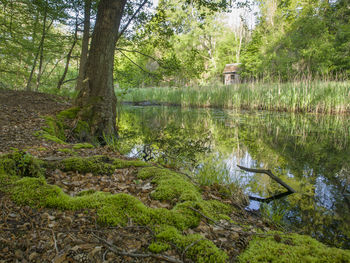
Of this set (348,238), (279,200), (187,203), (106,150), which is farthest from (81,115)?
(348,238)

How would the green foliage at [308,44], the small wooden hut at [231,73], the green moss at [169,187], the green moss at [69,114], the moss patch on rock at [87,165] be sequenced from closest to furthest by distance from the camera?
1. the green moss at [169,187]
2. the moss patch on rock at [87,165]
3. the green moss at [69,114]
4. the green foliage at [308,44]
5. the small wooden hut at [231,73]

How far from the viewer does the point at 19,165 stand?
2.10 metres

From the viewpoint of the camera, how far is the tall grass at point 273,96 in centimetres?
1085

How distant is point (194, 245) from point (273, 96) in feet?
42.6

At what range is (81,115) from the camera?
5.48 metres

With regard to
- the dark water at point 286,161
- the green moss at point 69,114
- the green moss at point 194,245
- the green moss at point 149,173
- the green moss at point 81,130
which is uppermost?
the green moss at point 69,114

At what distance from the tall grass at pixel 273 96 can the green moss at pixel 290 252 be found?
7491 mm

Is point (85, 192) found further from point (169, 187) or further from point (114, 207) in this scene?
point (169, 187)

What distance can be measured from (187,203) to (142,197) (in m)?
0.51

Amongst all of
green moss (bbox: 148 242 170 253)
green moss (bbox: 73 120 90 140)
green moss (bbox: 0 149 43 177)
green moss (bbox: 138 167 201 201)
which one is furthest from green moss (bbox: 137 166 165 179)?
green moss (bbox: 73 120 90 140)

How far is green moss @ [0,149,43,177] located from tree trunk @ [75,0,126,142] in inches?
127

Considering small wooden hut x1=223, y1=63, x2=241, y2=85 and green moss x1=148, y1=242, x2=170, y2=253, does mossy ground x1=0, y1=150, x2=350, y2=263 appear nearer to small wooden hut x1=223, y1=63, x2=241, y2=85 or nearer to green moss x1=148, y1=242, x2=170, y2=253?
green moss x1=148, y1=242, x2=170, y2=253

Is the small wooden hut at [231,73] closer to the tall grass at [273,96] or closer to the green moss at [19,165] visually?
the tall grass at [273,96]

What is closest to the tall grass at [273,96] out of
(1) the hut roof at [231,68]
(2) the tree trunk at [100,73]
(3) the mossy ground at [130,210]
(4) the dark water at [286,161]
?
(2) the tree trunk at [100,73]
